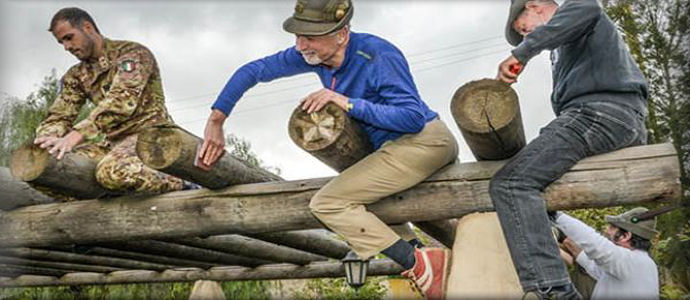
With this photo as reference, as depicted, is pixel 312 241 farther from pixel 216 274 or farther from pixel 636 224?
pixel 636 224

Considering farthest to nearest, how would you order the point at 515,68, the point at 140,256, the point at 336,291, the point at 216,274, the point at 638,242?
1. the point at 336,291
2. the point at 216,274
3. the point at 140,256
4. the point at 638,242
5. the point at 515,68

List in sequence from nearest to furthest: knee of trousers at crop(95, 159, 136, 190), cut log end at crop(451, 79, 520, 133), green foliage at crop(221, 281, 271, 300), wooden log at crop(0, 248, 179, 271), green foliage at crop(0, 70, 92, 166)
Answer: cut log end at crop(451, 79, 520, 133) → knee of trousers at crop(95, 159, 136, 190) → wooden log at crop(0, 248, 179, 271) → green foliage at crop(221, 281, 271, 300) → green foliage at crop(0, 70, 92, 166)

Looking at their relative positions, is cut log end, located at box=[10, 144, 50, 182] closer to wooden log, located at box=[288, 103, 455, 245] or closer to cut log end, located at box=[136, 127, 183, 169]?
cut log end, located at box=[136, 127, 183, 169]

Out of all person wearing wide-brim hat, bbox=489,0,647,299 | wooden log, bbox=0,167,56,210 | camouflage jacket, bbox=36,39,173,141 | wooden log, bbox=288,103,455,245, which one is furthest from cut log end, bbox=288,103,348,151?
wooden log, bbox=0,167,56,210

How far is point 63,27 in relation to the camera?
4664mm

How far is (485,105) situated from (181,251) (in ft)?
12.4

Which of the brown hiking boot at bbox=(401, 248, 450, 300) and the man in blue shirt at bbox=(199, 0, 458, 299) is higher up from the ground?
the man in blue shirt at bbox=(199, 0, 458, 299)

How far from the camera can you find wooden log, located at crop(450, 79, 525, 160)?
136 inches

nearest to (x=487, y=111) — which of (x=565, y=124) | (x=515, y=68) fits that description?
(x=515, y=68)

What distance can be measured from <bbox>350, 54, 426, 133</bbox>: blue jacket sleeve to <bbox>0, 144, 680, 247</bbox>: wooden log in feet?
1.46

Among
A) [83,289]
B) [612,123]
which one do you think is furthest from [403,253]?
[83,289]

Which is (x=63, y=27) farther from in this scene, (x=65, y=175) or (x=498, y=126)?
(x=498, y=126)

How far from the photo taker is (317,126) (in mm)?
3590

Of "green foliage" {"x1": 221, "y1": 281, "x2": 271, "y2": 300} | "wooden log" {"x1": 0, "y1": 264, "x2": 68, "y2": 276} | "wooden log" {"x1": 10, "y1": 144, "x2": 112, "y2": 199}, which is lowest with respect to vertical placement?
"green foliage" {"x1": 221, "y1": 281, "x2": 271, "y2": 300}
